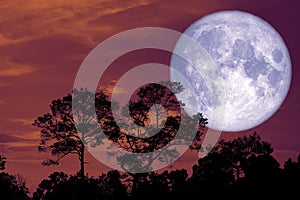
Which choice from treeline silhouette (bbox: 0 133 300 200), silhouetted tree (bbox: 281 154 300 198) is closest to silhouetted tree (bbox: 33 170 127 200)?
treeline silhouette (bbox: 0 133 300 200)

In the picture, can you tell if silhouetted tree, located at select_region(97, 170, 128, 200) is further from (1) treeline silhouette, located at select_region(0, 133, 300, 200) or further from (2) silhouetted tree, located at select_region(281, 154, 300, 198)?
(2) silhouetted tree, located at select_region(281, 154, 300, 198)

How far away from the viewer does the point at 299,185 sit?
54375 millimetres

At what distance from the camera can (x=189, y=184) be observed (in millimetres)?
65375

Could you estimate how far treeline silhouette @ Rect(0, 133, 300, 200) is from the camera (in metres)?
57.3

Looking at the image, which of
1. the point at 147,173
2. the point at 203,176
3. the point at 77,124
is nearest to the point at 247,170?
the point at 203,176

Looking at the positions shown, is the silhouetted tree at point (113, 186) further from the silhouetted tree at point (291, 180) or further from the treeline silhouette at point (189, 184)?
the silhouetted tree at point (291, 180)

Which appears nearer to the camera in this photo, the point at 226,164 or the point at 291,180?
the point at 291,180

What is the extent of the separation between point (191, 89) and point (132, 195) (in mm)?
13942

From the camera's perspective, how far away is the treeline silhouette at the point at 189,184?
5734cm

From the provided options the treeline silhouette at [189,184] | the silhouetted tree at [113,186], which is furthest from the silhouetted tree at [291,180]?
the silhouetted tree at [113,186]

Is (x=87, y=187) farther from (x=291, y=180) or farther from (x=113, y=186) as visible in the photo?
(x=291, y=180)

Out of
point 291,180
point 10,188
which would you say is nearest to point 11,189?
point 10,188

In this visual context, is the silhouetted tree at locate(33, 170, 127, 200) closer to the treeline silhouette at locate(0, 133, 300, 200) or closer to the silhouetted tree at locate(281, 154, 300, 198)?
the treeline silhouette at locate(0, 133, 300, 200)

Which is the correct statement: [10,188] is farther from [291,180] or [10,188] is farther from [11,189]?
[291,180]
